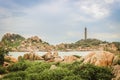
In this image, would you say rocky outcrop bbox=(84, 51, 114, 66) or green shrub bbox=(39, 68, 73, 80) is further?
rocky outcrop bbox=(84, 51, 114, 66)

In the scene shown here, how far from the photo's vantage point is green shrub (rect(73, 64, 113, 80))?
24.1 m

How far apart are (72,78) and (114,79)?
11.5 ft

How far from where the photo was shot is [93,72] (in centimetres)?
2478

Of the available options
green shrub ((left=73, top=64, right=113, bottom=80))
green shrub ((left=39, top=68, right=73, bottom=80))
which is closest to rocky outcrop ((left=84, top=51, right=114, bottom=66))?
green shrub ((left=73, top=64, right=113, bottom=80))

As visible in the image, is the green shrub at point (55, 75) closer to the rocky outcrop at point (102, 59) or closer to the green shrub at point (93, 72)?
the green shrub at point (93, 72)

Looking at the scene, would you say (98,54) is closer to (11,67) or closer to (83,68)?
(83,68)

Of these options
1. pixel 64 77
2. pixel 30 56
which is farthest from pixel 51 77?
pixel 30 56

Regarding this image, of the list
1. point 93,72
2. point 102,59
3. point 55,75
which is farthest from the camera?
point 102,59

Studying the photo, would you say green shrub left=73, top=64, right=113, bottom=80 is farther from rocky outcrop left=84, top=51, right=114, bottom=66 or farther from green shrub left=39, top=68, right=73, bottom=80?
rocky outcrop left=84, top=51, right=114, bottom=66

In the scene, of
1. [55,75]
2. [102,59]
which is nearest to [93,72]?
[55,75]

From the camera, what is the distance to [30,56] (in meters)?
53.2

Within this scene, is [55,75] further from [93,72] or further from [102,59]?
[102,59]

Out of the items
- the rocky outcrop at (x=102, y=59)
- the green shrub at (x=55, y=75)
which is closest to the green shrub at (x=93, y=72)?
the green shrub at (x=55, y=75)

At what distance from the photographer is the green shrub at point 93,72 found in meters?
24.1
